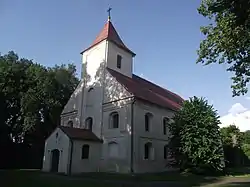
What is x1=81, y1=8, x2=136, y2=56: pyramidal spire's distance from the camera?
31772mm

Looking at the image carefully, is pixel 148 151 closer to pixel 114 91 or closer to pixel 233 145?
pixel 114 91

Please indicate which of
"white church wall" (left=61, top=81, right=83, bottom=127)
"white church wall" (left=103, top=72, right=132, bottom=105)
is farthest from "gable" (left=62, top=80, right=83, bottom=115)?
"white church wall" (left=103, top=72, right=132, bottom=105)

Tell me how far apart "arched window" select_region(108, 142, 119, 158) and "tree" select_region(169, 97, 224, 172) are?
526cm

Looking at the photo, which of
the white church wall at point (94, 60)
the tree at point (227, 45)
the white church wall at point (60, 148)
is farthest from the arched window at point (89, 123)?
the tree at point (227, 45)

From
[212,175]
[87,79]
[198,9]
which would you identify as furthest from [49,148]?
[198,9]

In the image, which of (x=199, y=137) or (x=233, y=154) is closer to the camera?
(x=199, y=137)

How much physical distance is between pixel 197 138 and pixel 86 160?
1085 centimetres

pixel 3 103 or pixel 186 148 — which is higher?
pixel 3 103

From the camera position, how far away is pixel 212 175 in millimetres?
22047

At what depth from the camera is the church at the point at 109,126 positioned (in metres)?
25.4

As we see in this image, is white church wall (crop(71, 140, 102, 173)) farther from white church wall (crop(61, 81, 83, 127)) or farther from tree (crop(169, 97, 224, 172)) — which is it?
tree (crop(169, 97, 224, 172))

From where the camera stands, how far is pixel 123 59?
108 ft

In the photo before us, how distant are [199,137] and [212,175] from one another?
3246 mm

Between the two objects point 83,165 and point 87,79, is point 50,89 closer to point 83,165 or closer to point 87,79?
point 87,79
